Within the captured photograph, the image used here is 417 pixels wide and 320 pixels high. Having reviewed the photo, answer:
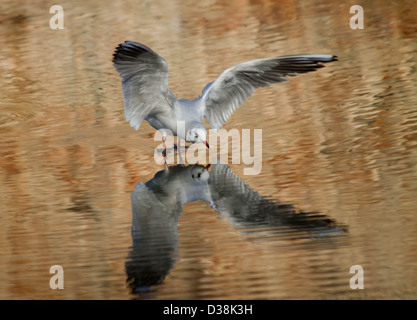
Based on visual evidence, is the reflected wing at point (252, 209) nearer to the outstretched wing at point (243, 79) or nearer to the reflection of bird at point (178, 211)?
the reflection of bird at point (178, 211)

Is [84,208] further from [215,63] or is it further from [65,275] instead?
[215,63]

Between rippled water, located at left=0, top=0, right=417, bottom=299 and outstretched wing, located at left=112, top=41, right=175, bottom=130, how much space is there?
44cm

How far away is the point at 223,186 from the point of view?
6.50 m

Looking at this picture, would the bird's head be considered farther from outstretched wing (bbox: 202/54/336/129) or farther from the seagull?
outstretched wing (bbox: 202/54/336/129)

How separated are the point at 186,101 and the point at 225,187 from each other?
1.72 m

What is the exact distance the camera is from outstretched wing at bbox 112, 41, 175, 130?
714 cm

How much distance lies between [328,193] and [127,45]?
7.77 feet

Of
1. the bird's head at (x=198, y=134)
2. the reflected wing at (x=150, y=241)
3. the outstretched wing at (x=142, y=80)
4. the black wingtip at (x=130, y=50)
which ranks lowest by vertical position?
the reflected wing at (x=150, y=241)

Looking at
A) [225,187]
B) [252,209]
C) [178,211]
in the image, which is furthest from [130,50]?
[252,209]

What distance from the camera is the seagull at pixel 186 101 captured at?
725 cm

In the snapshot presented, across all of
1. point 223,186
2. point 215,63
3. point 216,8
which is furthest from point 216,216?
point 216,8

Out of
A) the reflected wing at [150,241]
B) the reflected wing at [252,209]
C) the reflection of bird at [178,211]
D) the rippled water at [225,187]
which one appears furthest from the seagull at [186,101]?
the reflected wing at [150,241]

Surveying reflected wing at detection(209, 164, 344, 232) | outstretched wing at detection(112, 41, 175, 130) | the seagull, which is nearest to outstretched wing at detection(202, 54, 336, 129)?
the seagull

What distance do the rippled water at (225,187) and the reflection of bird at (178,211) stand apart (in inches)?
0.7
